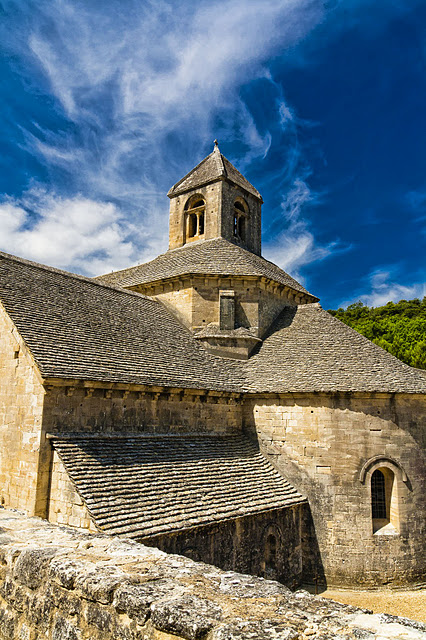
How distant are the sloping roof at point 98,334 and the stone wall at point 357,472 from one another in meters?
2.59

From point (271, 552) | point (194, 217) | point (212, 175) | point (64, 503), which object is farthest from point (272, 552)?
point (212, 175)

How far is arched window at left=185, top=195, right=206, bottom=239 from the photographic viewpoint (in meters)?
20.1

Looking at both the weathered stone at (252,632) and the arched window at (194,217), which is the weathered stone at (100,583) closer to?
the weathered stone at (252,632)

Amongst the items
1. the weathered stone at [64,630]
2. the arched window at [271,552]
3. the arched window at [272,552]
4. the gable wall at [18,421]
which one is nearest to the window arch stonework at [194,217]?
the gable wall at [18,421]

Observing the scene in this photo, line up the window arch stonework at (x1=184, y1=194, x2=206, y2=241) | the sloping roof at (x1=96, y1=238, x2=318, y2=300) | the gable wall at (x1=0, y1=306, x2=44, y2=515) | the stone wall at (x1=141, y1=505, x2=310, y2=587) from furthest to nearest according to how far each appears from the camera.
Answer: the window arch stonework at (x1=184, y1=194, x2=206, y2=241), the sloping roof at (x1=96, y1=238, x2=318, y2=300), the gable wall at (x1=0, y1=306, x2=44, y2=515), the stone wall at (x1=141, y1=505, x2=310, y2=587)

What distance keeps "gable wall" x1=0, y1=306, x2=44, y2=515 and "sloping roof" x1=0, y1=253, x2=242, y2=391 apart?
441mm

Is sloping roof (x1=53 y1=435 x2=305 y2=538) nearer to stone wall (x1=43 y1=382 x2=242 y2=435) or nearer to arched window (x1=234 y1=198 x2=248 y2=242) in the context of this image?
stone wall (x1=43 y1=382 x2=242 y2=435)

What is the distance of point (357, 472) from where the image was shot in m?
11.8

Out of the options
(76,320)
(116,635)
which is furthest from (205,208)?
(116,635)

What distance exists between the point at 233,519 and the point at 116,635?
6.74 metres

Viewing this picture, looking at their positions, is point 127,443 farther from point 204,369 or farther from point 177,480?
point 204,369

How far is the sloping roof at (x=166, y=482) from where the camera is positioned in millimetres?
7781

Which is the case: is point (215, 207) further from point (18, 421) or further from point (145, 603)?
point (145, 603)

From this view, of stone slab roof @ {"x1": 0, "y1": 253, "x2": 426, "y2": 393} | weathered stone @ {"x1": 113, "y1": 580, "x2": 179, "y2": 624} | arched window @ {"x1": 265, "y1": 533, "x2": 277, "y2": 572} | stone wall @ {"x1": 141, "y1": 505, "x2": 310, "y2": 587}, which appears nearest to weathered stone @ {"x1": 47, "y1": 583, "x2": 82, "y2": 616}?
weathered stone @ {"x1": 113, "y1": 580, "x2": 179, "y2": 624}
